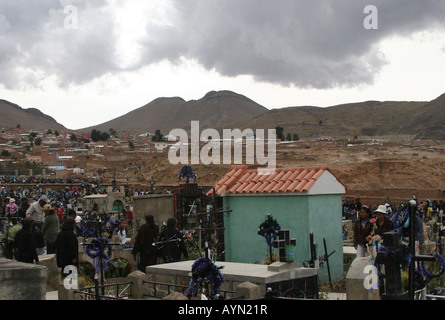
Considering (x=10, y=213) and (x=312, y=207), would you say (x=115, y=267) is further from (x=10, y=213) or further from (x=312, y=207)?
(x=10, y=213)

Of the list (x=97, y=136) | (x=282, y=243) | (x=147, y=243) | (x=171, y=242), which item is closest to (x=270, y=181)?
(x=171, y=242)

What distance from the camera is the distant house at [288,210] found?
38.7 ft

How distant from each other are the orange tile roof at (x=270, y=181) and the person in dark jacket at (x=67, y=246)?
4.25m

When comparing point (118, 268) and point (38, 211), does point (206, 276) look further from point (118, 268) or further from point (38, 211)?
point (38, 211)

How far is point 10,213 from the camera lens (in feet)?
59.3

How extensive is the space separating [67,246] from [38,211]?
3.86m

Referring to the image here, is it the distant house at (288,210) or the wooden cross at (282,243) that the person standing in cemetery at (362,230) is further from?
the wooden cross at (282,243)

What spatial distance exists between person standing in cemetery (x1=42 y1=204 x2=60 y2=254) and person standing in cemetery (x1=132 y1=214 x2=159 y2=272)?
6.67 ft

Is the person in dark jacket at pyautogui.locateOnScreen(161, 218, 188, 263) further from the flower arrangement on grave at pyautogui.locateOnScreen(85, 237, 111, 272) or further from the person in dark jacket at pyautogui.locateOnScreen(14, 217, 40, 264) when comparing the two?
the flower arrangement on grave at pyautogui.locateOnScreen(85, 237, 111, 272)

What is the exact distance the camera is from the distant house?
11805 millimetres

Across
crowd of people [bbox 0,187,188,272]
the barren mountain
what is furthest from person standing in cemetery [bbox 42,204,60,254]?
the barren mountain

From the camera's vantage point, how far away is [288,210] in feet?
39.4

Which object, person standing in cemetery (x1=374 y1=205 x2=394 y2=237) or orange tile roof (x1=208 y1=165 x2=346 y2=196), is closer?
person standing in cemetery (x1=374 y1=205 x2=394 y2=237)
